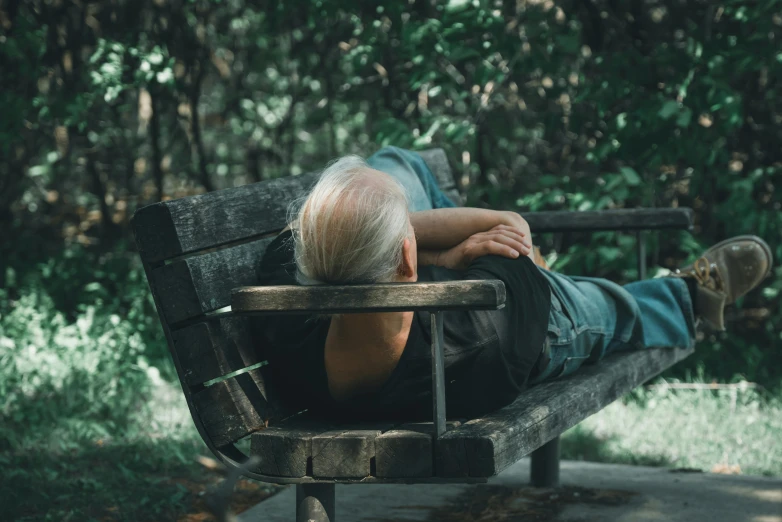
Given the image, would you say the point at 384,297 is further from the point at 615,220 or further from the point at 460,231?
the point at 615,220

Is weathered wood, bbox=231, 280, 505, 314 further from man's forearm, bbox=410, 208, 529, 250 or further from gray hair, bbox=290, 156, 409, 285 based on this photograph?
man's forearm, bbox=410, 208, 529, 250

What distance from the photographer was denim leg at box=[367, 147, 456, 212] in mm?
3150

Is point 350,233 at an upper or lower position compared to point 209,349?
upper

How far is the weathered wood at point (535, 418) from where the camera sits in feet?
6.31

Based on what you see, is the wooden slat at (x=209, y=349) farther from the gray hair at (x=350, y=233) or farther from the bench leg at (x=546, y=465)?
the bench leg at (x=546, y=465)

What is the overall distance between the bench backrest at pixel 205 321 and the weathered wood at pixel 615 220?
1.46 m

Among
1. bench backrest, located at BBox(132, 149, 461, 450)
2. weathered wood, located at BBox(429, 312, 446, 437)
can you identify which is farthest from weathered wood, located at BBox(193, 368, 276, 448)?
weathered wood, located at BBox(429, 312, 446, 437)

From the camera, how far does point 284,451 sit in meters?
2.03

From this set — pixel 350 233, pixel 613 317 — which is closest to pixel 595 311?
pixel 613 317

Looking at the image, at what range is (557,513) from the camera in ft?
9.91

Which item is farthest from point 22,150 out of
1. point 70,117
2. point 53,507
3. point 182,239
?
point 182,239

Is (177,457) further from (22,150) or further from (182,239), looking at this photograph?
(22,150)

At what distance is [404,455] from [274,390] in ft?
1.69

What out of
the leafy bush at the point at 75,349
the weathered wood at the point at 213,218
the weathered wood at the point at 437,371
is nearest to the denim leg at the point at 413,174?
the weathered wood at the point at 213,218
